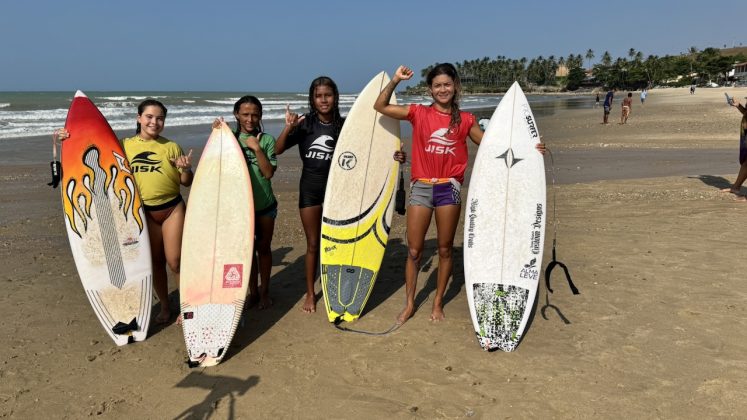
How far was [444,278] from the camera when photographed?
366 centimetres

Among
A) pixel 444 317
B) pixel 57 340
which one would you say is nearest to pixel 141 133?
pixel 57 340

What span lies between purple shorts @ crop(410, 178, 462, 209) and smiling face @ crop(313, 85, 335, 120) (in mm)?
910

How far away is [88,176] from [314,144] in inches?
68.1

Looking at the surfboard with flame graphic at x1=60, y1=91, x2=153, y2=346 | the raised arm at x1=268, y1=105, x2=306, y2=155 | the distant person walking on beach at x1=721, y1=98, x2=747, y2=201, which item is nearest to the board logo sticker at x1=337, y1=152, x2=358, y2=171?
the raised arm at x1=268, y1=105, x2=306, y2=155

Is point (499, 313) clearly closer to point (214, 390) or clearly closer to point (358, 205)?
point (358, 205)

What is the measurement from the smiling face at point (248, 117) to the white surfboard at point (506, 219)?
70.9 inches

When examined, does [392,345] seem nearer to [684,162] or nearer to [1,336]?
[1,336]

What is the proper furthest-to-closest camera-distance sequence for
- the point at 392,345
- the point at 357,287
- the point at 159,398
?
the point at 357,287 → the point at 392,345 → the point at 159,398

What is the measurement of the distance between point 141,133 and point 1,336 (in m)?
1.86

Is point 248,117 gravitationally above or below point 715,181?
above

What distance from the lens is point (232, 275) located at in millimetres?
3633

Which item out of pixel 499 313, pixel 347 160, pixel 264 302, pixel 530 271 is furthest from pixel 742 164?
pixel 264 302

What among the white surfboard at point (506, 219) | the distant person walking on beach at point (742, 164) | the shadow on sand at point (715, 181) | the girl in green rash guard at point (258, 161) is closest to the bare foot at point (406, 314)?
the white surfboard at point (506, 219)

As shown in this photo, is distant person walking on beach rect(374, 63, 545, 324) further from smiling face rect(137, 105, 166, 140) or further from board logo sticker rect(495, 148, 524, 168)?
smiling face rect(137, 105, 166, 140)
